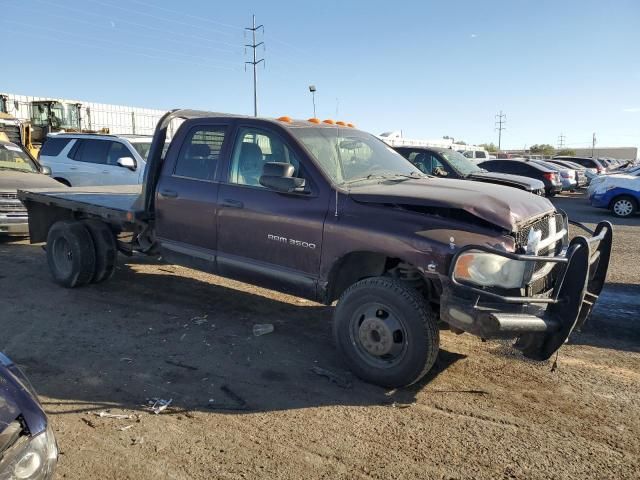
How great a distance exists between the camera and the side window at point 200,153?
5211 mm

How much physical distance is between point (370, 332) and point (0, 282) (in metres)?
5.20

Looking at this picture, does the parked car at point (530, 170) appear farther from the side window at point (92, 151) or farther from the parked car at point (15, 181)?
the parked car at point (15, 181)

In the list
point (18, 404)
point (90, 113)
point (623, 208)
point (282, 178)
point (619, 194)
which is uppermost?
point (90, 113)

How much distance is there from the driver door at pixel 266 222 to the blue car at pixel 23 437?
2446 mm

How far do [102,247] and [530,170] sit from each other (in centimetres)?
1808

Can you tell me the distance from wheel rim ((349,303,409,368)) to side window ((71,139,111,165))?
952 centimetres

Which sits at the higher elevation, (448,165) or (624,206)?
(448,165)

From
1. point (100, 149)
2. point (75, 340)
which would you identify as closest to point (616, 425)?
point (75, 340)

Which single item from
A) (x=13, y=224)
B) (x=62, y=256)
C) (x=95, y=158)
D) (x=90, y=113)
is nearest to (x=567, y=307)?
(x=62, y=256)

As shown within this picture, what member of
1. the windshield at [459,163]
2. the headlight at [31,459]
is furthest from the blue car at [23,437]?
the windshield at [459,163]

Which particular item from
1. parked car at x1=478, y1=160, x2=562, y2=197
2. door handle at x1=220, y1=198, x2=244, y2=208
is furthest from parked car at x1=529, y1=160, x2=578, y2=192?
door handle at x1=220, y1=198, x2=244, y2=208

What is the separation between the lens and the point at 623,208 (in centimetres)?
1513

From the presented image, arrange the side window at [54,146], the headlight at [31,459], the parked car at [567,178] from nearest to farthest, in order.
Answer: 1. the headlight at [31,459]
2. the side window at [54,146]
3. the parked car at [567,178]

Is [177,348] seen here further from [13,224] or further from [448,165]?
[448,165]
